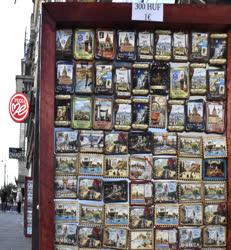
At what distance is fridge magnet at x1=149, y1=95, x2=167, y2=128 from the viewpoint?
475 cm

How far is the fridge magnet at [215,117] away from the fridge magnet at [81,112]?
89 centimetres

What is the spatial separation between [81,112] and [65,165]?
411 mm

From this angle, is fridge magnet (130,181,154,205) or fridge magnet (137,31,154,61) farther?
fridge magnet (137,31,154,61)

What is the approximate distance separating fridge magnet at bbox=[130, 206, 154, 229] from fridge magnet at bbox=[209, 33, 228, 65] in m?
1.26

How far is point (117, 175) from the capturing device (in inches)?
184

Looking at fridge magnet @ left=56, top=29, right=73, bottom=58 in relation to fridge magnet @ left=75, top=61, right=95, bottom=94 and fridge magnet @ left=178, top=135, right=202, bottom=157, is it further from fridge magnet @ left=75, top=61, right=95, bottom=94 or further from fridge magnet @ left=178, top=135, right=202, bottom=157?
fridge magnet @ left=178, top=135, right=202, bottom=157

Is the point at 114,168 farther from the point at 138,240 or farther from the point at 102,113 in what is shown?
the point at 138,240

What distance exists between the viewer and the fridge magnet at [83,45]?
4.75 m

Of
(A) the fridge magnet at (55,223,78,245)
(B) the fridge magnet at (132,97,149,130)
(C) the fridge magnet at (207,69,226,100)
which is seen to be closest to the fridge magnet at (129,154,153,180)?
(B) the fridge magnet at (132,97,149,130)

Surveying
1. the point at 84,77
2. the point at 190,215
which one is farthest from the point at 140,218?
the point at 84,77

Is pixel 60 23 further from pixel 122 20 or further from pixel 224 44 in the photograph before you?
pixel 224 44

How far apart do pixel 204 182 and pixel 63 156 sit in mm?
1065

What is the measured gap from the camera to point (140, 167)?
15.4ft

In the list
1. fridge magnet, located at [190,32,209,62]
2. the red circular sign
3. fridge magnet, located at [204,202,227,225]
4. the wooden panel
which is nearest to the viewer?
the wooden panel
